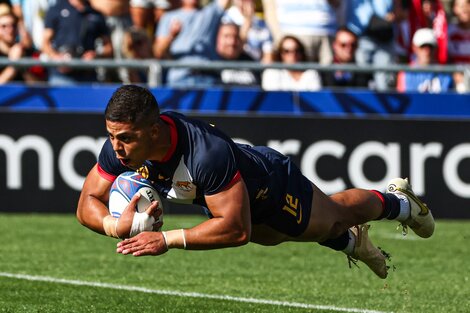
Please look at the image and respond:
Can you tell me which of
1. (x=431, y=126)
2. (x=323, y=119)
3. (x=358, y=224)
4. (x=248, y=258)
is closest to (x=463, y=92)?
(x=431, y=126)

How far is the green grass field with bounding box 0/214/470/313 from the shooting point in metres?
8.43

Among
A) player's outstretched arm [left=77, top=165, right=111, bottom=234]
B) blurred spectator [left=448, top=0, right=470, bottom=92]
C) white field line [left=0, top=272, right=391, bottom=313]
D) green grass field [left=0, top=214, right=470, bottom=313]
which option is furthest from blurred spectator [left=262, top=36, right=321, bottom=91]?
player's outstretched arm [left=77, top=165, right=111, bottom=234]

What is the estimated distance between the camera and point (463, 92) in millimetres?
13914

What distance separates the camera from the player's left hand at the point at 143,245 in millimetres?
6793

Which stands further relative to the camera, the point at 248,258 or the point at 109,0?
the point at 109,0

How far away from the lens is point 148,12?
16.2m

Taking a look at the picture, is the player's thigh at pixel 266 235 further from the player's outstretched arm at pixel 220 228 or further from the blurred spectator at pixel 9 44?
the blurred spectator at pixel 9 44

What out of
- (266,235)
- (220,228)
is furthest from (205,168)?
(266,235)

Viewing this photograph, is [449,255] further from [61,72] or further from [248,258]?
[61,72]

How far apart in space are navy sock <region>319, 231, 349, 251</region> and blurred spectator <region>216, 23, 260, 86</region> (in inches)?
244

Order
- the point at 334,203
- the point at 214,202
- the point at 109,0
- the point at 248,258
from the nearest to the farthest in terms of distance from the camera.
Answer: the point at 214,202 → the point at 334,203 → the point at 248,258 → the point at 109,0

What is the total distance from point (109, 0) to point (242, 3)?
181 cm

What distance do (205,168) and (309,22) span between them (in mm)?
8490

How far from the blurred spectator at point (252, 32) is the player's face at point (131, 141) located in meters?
8.67
